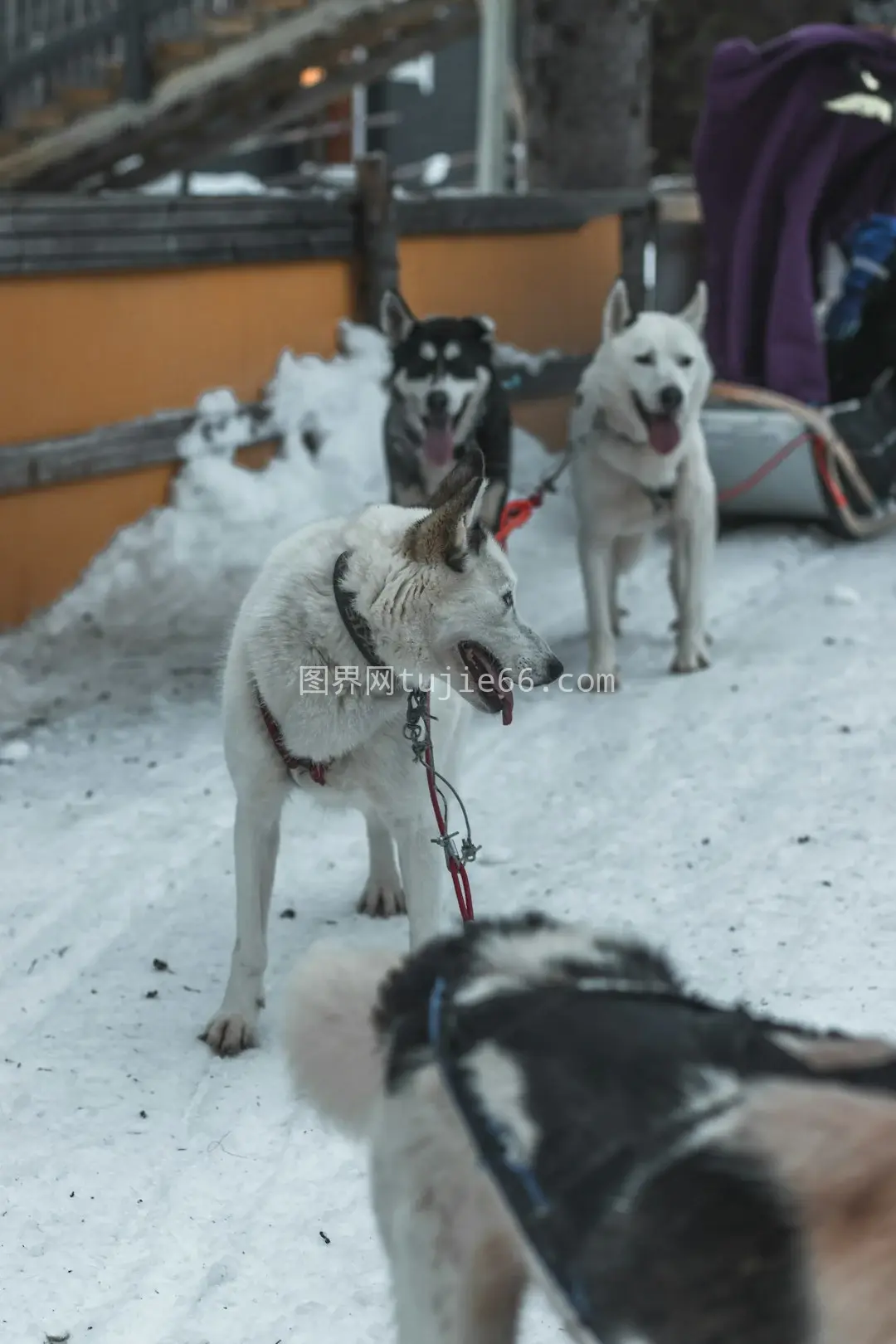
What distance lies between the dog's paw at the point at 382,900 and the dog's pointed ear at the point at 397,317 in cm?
271

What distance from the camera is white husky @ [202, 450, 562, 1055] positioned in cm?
274

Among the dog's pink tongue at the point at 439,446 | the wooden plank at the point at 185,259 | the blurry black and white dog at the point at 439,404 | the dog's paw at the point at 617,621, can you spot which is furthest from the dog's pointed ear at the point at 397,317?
the dog's paw at the point at 617,621

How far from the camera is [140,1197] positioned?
246cm

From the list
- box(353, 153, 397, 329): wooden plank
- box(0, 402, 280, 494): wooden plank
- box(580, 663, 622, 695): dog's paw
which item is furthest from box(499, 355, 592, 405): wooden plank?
box(580, 663, 622, 695): dog's paw

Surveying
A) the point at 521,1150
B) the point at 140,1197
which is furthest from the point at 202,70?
the point at 521,1150

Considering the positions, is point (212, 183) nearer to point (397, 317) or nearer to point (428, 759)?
point (397, 317)

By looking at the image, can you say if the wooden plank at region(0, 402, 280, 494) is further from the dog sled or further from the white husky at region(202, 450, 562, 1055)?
the white husky at region(202, 450, 562, 1055)

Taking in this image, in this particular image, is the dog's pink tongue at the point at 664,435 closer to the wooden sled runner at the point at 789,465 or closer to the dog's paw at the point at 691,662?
the dog's paw at the point at 691,662

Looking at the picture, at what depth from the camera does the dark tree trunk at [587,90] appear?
862 cm

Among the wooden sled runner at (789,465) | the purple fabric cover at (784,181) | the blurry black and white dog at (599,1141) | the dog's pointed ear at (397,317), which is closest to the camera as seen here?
the blurry black and white dog at (599,1141)

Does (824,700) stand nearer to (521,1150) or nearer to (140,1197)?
(140,1197)

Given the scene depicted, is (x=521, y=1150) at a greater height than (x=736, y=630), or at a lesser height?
greater

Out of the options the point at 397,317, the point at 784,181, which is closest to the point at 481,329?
the point at 397,317

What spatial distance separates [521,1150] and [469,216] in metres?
7.29
